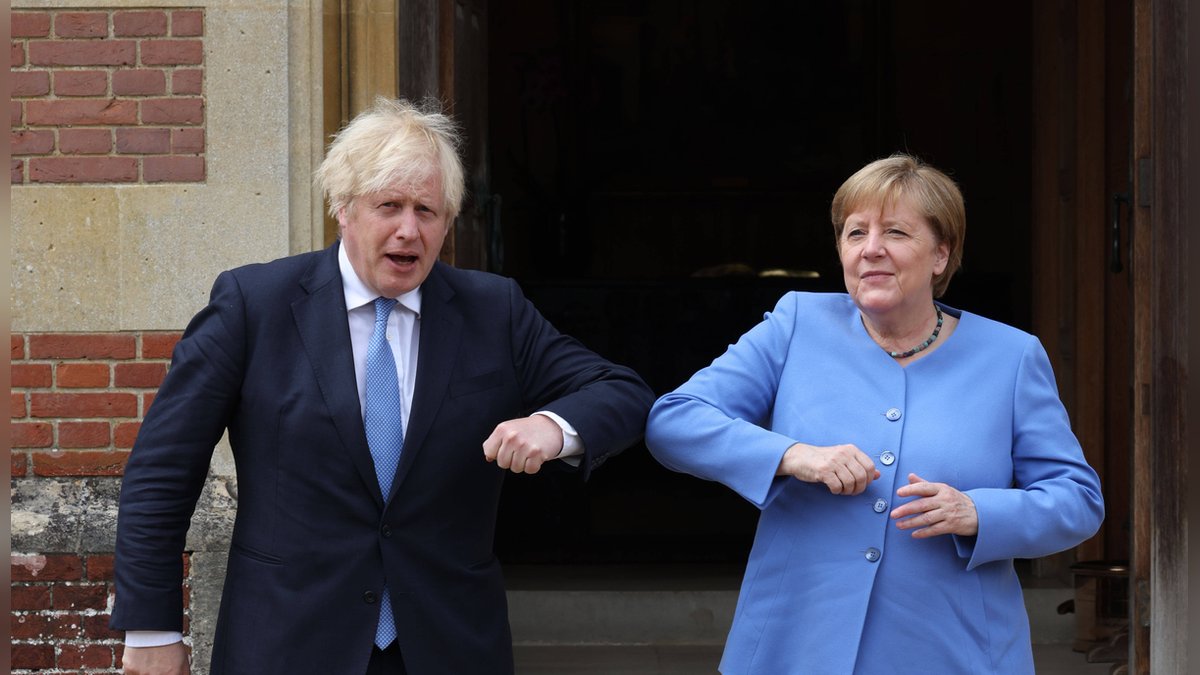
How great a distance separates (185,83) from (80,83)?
1.04 ft

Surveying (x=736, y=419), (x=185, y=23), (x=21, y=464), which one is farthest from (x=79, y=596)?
(x=736, y=419)

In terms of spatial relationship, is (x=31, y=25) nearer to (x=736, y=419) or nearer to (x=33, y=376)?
(x=33, y=376)

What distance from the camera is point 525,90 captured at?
11.9 m

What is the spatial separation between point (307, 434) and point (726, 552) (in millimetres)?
5089

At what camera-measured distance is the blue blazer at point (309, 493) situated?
9.57ft

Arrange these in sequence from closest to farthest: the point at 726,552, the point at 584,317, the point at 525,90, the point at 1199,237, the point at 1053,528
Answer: the point at 1053,528 < the point at 1199,237 < the point at 726,552 < the point at 584,317 < the point at 525,90

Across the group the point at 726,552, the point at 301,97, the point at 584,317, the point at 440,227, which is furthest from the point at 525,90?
the point at 440,227

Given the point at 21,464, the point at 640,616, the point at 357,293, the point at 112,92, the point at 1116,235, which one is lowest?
the point at 640,616

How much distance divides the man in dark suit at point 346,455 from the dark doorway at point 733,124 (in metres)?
7.79

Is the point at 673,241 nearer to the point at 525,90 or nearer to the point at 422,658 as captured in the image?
the point at 525,90

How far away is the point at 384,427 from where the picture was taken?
9.73ft

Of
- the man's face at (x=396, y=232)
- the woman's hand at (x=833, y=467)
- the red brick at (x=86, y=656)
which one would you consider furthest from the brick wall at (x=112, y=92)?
the woman's hand at (x=833, y=467)

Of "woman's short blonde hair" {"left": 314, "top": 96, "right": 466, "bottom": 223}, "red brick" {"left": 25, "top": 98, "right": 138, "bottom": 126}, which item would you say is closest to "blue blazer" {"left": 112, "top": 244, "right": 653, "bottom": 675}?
"woman's short blonde hair" {"left": 314, "top": 96, "right": 466, "bottom": 223}

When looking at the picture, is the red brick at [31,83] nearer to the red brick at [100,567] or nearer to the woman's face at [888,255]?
the red brick at [100,567]
